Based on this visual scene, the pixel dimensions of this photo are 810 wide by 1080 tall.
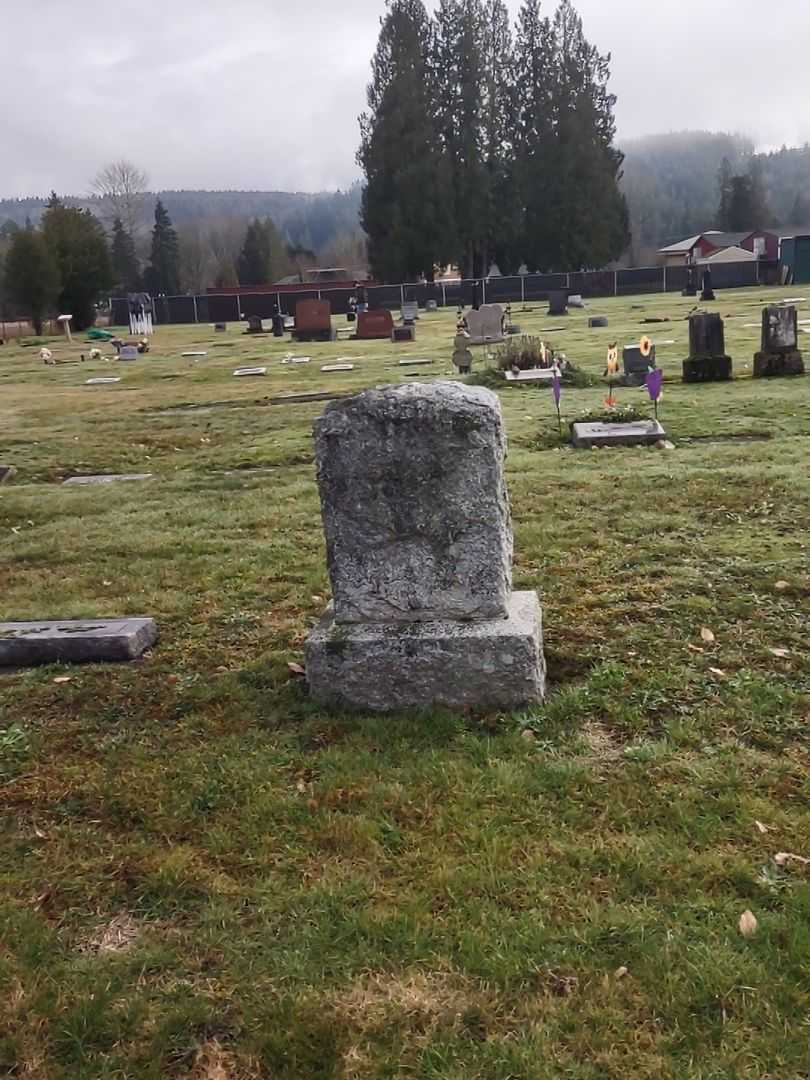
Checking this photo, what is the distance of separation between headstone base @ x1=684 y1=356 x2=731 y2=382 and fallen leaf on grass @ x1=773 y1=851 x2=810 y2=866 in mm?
11838

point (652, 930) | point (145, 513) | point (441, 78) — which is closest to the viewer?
point (652, 930)

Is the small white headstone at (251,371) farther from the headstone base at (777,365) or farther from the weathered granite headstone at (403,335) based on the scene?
the headstone base at (777,365)

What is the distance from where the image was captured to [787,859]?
284 centimetres

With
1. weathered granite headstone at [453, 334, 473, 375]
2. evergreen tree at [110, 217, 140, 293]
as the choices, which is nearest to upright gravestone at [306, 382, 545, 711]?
weathered granite headstone at [453, 334, 473, 375]

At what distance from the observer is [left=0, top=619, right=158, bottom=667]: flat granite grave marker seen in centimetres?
464

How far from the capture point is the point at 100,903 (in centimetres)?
286

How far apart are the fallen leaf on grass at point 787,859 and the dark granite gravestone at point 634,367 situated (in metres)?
11.9

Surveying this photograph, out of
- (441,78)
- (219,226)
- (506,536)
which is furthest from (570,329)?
(219,226)

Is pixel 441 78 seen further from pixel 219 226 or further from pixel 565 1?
pixel 219 226

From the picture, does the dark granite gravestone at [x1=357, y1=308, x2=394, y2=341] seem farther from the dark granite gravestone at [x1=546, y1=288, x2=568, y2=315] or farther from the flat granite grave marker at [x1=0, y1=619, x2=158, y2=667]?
the flat granite grave marker at [x1=0, y1=619, x2=158, y2=667]

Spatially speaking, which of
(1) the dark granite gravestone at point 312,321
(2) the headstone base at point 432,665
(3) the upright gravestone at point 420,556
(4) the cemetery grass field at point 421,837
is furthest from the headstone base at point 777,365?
(1) the dark granite gravestone at point 312,321

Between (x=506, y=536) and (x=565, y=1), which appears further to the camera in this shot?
(x=565, y=1)

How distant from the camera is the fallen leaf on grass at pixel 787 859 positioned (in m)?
2.83

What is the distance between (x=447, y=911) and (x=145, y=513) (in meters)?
5.77
